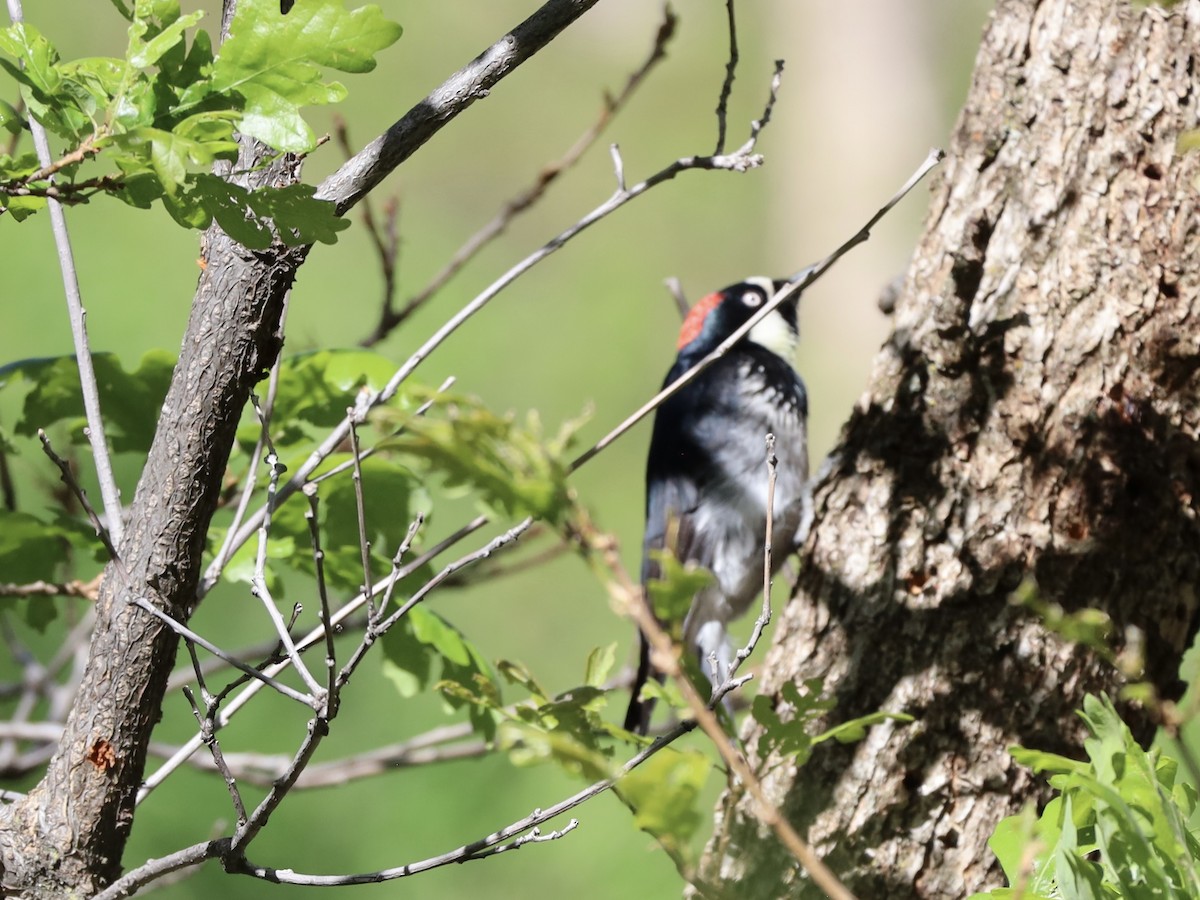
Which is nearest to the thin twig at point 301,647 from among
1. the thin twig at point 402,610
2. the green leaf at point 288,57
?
the thin twig at point 402,610

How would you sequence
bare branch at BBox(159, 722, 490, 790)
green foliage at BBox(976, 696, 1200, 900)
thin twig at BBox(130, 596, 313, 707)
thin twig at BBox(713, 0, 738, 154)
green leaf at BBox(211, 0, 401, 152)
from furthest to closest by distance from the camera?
bare branch at BBox(159, 722, 490, 790)
thin twig at BBox(713, 0, 738, 154)
thin twig at BBox(130, 596, 313, 707)
green leaf at BBox(211, 0, 401, 152)
green foliage at BBox(976, 696, 1200, 900)

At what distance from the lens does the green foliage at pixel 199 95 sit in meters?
0.94

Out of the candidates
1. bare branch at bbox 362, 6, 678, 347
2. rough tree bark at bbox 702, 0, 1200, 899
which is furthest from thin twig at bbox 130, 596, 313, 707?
bare branch at bbox 362, 6, 678, 347

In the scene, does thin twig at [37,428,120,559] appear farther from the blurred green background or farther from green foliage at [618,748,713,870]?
the blurred green background

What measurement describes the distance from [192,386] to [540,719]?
502 mm

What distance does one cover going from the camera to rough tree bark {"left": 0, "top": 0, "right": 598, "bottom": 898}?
1.16 meters

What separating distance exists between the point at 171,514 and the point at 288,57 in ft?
1.63

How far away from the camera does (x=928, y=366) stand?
5.64ft

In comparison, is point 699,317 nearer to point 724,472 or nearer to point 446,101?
point 724,472

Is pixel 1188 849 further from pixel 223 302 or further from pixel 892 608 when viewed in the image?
pixel 223 302

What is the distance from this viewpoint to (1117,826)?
2.95 feet

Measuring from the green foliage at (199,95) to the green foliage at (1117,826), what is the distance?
2.61 ft

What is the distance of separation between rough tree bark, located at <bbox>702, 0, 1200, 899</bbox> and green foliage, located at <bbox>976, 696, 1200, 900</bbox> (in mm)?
599

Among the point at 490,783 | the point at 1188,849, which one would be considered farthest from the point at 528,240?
the point at 1188,849
